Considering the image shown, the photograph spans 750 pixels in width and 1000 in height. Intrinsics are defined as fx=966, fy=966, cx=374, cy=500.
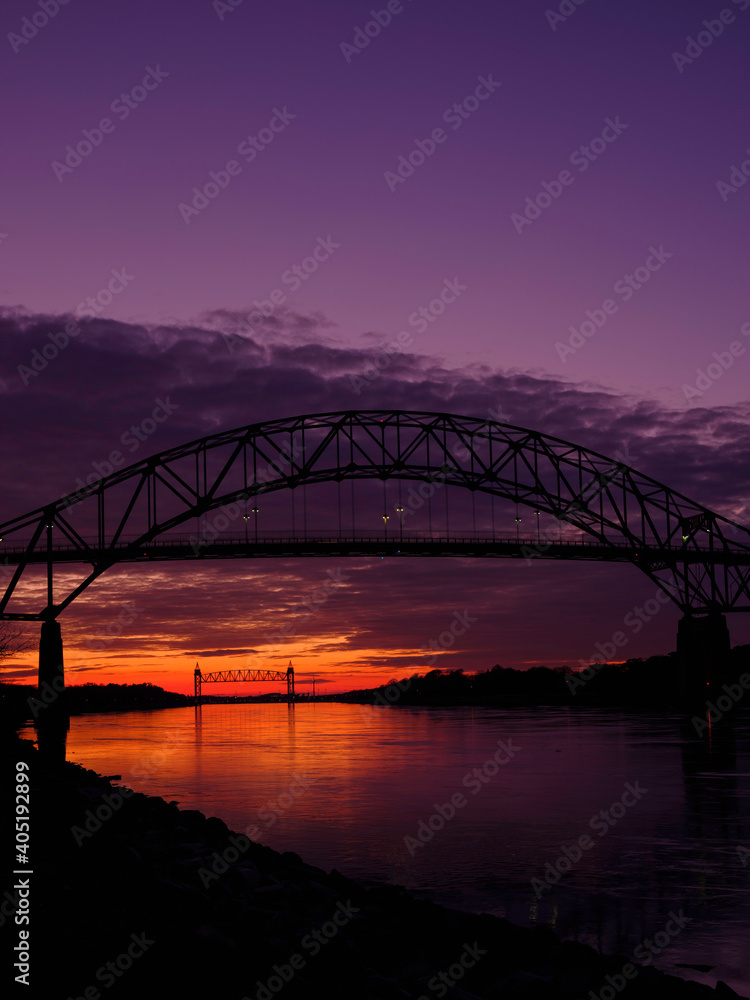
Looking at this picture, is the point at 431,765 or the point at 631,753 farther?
the point at 631,753

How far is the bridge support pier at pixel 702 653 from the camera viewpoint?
274 feet

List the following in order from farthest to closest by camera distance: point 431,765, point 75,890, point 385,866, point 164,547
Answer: point 164,547
point 431,765
point 385,866
point 75,890

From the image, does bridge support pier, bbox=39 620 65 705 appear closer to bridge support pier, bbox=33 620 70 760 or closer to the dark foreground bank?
bridge support pier, bbox=33 620 70 760

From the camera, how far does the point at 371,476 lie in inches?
2552

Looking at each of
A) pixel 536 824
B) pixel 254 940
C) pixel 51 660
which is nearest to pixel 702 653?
pixel 51 660

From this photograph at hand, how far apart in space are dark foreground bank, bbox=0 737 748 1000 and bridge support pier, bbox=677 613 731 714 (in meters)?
76.2

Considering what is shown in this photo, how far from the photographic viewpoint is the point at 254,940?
893 centimetres

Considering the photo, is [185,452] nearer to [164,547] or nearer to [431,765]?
[164,547]

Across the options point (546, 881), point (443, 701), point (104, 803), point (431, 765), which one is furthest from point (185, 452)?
point (443, 701)

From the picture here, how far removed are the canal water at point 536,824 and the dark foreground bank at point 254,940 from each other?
159cm

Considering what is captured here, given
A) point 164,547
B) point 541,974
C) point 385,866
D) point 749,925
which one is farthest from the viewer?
point 164,547

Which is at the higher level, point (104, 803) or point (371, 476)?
point (371, 476)

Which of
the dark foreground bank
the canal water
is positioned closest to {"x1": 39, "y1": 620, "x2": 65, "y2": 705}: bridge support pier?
the canal water

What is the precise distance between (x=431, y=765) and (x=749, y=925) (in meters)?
26.3
